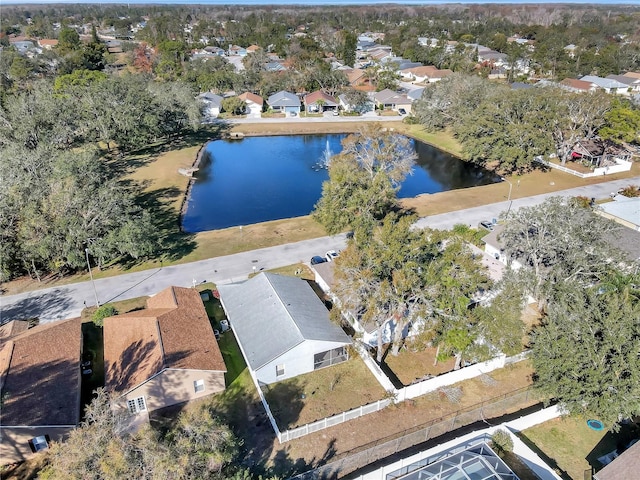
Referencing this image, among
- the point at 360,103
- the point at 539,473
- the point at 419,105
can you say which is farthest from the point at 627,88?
the point at 539,473

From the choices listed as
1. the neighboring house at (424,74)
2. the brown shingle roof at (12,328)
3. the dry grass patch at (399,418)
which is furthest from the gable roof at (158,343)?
the neighboring house at (424,74)

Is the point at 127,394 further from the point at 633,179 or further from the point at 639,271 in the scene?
the point at 633,179

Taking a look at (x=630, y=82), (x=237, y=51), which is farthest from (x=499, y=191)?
(x=237, y=51)

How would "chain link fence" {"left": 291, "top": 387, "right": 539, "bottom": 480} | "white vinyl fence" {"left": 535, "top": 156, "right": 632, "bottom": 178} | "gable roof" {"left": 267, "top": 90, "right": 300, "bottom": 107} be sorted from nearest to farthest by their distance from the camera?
1. "chain link fence" {"left": 291, "top": 387, "right": 539, "bottom": 480}
2. "white vinyl fence" {"left": 535, "top": 156, "right": 632, "bottom": 178}
3. "gable roof" {"left": 267, "top": 90, "right": 300, "bottom": 107}

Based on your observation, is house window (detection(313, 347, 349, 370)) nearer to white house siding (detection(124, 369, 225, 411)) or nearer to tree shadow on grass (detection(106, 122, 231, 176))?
white house siding (detection(124, 369, 225, 411))

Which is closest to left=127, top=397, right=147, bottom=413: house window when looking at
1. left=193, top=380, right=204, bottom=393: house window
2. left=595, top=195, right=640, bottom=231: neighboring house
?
left=193, top=380, right=204, bottom=393: house window

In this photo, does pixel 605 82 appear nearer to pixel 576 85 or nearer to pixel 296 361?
pixel 576 85
